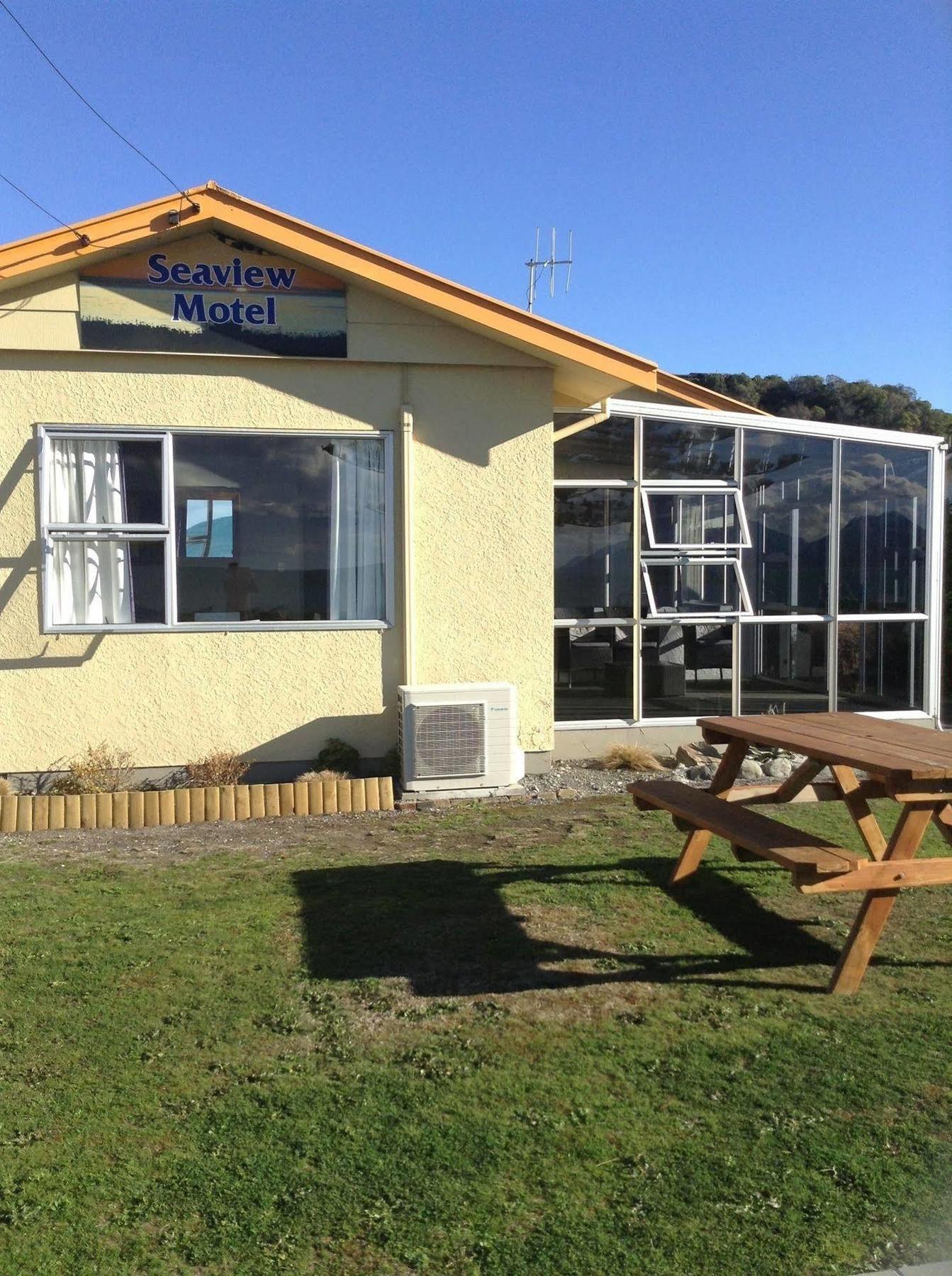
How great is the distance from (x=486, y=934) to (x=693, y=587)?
5.51 m

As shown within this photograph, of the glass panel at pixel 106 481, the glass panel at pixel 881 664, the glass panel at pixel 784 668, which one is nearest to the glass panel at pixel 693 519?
the glass panel at pixel 784 668

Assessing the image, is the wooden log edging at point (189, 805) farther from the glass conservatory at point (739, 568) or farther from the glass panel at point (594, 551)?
the glass panel at point (594, 551)

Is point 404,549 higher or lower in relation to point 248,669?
higher

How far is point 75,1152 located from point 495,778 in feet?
16.7

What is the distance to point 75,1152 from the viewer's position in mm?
3217

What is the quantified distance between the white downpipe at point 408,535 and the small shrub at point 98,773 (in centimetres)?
219

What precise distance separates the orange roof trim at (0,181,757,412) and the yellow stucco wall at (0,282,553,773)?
0.90 feet

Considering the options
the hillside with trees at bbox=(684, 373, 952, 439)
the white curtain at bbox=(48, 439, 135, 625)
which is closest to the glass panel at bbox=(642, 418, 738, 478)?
the white curtain at bbox=(48, 439, 135, 625)

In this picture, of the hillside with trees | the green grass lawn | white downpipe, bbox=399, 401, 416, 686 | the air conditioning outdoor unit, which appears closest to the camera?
the green grass lawn

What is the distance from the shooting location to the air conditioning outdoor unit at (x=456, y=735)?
7848 millimetres

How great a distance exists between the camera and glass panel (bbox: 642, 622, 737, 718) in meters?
9.78

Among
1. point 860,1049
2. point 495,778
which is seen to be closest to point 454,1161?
point 860,1049

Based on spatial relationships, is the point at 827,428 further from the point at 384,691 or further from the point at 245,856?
the point at 245,856

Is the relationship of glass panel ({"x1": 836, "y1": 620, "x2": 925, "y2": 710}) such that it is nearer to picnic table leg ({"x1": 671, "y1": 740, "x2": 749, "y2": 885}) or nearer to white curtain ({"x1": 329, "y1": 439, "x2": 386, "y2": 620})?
white curtain ({"x1": 329, "y1": 439, "x2": 386, "y2": 620})
